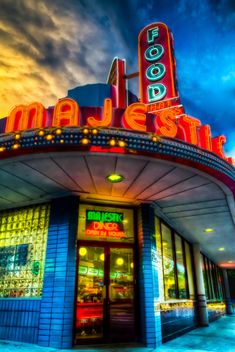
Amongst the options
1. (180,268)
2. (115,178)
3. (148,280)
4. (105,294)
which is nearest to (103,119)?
(115,178)

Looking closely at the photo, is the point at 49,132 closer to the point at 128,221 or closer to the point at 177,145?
the point at 177,145

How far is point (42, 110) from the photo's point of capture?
20.4 feet

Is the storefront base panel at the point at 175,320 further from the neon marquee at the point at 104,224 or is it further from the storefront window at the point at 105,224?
the neon marquee at the point at 104,224

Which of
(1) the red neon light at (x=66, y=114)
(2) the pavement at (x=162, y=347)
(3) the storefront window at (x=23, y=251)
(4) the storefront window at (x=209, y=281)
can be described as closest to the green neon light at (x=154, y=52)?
(1) the red neon light at (x=66, y=114)

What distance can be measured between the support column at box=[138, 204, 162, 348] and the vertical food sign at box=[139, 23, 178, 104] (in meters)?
4.03

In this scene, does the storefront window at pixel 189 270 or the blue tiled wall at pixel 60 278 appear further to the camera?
the storefront window at pixel 189 270

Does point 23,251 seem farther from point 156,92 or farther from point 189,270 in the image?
point 189,270

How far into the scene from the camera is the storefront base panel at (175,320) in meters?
8.55

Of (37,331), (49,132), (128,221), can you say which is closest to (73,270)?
(37,331)

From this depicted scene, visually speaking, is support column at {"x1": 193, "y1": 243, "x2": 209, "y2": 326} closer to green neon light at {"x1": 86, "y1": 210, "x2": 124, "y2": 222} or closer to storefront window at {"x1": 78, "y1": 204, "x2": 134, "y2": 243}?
storefront window at {"x1": 78, "y1": 204, "x2": 134, "y2": 243}

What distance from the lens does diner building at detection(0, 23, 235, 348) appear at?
6.10 metres

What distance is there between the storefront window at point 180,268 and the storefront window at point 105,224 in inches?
167

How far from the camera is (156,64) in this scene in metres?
10.4

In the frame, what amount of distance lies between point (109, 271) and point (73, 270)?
125 cm
